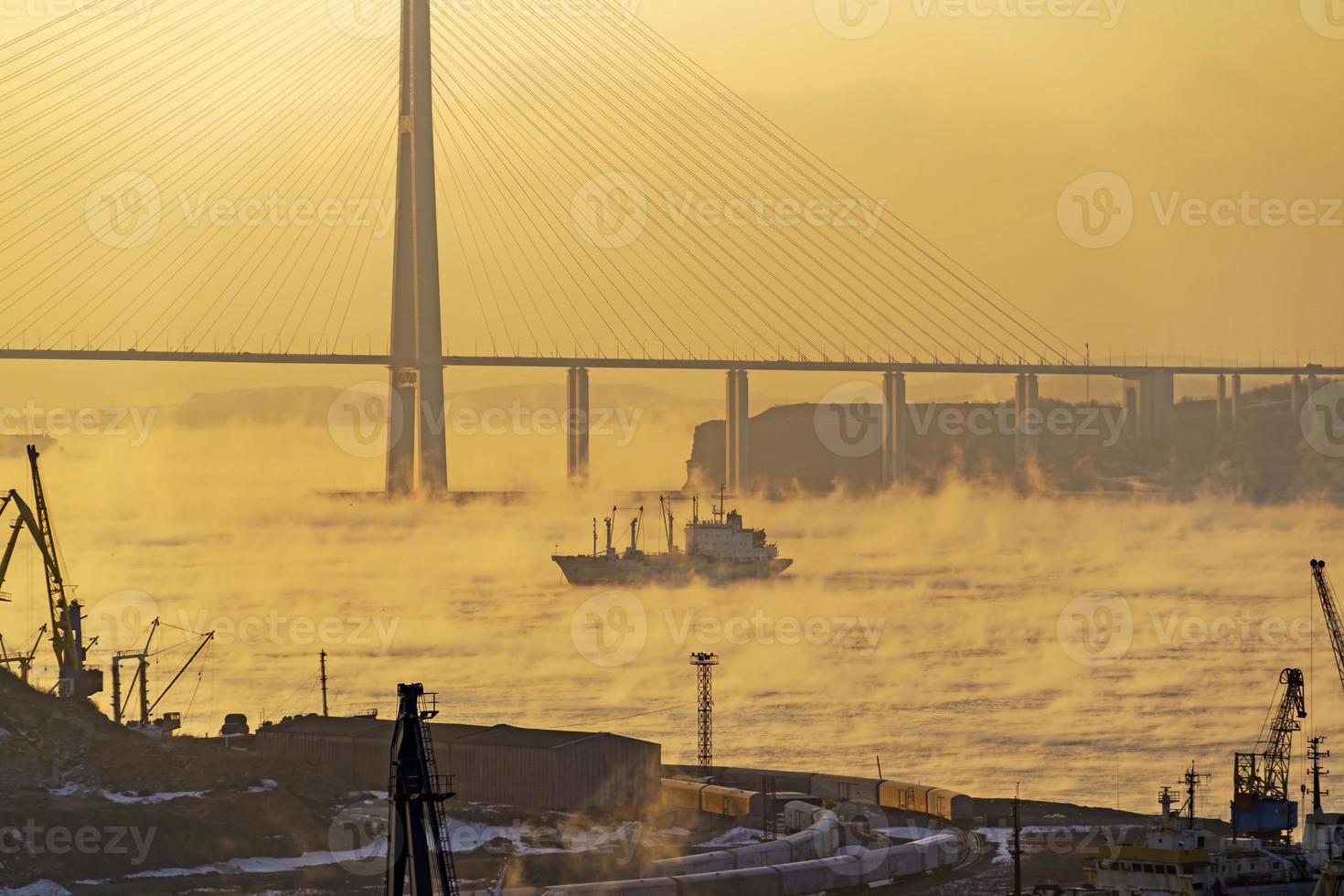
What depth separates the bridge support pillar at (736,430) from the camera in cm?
9569

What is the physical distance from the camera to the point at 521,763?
3578 centimetres

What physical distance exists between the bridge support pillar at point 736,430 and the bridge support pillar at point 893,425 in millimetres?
5852

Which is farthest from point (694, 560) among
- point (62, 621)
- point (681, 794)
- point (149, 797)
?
point (149, 797)

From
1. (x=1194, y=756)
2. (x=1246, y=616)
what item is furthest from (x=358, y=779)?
(x=1246, y=616)

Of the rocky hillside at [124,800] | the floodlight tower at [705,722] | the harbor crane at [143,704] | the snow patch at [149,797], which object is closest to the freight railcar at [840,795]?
the floodlight tower at [705,722]

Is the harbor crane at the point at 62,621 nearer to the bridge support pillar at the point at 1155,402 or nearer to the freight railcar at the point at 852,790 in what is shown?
the freight railcar at the point at 852,790

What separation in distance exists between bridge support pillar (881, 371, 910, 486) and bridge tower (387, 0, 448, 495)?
2107 cm

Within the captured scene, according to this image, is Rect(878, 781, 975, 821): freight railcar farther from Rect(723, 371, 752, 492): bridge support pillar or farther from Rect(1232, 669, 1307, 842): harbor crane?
Rect(723, 371, 752, 492): bridge support pillar

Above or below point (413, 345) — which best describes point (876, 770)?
below

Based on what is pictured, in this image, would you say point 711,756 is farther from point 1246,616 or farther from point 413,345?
point 413,345

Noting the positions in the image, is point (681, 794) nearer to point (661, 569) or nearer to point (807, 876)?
point (807, 876)

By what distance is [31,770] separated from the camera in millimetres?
34688

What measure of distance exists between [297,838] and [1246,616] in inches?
1585

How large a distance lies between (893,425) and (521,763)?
6984 centimetres
